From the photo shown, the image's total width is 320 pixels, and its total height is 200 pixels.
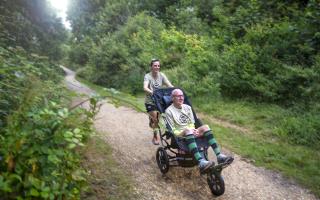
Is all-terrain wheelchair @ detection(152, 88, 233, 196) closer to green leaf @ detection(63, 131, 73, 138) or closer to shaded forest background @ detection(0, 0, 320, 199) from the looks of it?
shaded forest background @ detection(0, 0, 320, 199)

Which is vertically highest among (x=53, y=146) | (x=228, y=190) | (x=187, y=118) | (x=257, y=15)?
(x=257, y=15)

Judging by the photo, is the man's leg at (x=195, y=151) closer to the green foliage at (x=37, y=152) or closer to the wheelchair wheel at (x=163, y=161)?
the wheelchair wheel at (x=163, y=161)

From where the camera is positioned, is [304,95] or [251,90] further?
[251,90]

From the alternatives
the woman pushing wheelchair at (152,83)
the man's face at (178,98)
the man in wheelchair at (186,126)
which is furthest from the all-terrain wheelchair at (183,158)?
the woman pushing wheelchair at (152,83)

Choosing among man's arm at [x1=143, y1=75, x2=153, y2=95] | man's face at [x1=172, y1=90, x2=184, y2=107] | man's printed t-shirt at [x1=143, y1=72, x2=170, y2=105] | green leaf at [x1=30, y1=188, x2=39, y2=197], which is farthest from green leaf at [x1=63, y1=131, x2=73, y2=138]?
man's printed t-shirt at [x1=143, y1=72, x2=170, y2=105]

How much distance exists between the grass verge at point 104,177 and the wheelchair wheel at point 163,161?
2.24 feet

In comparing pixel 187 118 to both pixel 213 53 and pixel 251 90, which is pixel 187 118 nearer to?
pixel 251 90

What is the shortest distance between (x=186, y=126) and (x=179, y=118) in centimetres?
21

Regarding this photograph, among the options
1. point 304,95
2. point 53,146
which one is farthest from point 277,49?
point 53,146

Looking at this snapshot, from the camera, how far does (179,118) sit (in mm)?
7215

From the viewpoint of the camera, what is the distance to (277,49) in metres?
14.3

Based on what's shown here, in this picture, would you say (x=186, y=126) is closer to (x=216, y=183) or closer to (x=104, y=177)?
(x=216, y=183)

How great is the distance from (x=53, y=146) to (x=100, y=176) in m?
3.29

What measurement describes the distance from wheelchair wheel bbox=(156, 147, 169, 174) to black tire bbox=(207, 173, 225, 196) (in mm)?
976
